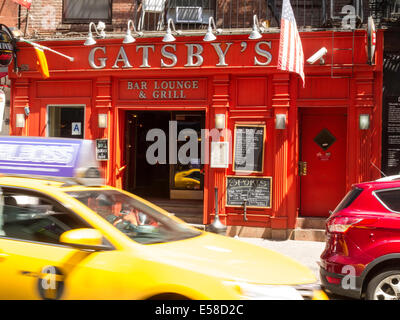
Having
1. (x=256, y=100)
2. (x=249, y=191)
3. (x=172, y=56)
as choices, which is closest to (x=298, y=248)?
(x=249, y=191)

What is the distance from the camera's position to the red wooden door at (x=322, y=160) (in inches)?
440

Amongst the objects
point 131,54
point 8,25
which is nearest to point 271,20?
point 131,54

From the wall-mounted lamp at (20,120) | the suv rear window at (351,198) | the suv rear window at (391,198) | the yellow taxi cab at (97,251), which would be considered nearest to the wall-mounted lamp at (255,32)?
the suv rear window at (351,198)

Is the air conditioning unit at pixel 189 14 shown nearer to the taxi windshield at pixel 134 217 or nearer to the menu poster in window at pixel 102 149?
the menu poster in window at pixel 102 149

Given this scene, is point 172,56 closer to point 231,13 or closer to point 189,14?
point 189,14

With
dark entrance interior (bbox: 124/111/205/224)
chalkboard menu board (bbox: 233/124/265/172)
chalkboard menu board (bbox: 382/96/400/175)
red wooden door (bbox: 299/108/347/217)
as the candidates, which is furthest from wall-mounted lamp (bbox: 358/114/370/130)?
dark entrance interior (bbox: 124/111/205/224)

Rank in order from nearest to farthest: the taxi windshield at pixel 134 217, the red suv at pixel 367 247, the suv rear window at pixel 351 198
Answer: the taxi windshield at pixel 134 217 < the red suv at pixel 367 247 < the suv rear window at pixel 351 198

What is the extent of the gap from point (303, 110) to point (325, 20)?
217 cm

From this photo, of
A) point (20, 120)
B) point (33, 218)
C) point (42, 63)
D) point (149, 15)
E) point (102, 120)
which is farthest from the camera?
point (20, 120)

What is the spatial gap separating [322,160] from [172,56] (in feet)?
14.7

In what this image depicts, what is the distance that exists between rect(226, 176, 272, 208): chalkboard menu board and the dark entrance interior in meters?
1.29

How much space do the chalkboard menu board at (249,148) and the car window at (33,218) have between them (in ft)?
23.9

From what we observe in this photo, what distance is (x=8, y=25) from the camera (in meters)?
12.8

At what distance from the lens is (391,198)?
18.3 feet
